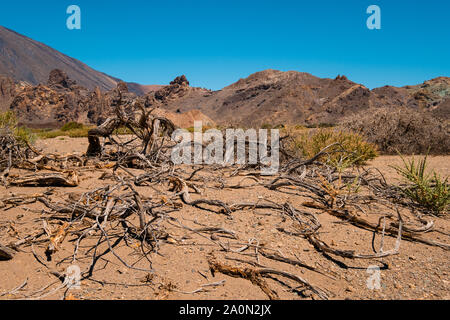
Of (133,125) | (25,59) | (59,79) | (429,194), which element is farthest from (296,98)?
(25,59)

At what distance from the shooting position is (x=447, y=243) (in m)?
2.12

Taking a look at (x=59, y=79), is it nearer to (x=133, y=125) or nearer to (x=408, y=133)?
(x=133, y=125)

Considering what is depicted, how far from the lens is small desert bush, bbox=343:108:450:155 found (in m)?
8.16

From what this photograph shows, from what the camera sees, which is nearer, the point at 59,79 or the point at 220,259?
the point at 220,259

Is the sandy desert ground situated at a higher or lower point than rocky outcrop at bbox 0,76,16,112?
lower

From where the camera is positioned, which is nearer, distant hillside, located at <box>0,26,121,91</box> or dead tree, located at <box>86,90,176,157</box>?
dead tree, located at <box>86,90,176,157</box>

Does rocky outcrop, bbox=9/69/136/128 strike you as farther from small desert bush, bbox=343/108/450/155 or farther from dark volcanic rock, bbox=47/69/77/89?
small desert bush, bbox=343/108/450/155

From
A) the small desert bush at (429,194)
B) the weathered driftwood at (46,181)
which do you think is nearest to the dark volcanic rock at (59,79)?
the weathered driftwood at (46,181)

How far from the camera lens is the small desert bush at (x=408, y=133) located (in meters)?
8.16

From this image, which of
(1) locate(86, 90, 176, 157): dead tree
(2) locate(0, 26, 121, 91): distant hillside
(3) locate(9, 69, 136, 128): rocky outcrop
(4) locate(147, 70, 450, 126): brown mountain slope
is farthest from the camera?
(2) locate(0, 26, 121, 91): distant hillside

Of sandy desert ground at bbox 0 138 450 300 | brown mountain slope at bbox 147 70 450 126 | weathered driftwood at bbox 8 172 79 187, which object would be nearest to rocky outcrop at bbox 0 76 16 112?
brown mountain slope at bbox 147 70 450 126

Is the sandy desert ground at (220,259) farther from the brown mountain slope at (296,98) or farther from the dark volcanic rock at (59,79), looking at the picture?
the dark volcanic rock at (59,79)

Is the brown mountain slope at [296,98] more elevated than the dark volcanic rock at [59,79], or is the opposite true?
the dark volcanic rock at [59,79]

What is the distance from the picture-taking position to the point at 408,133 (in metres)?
8.41
